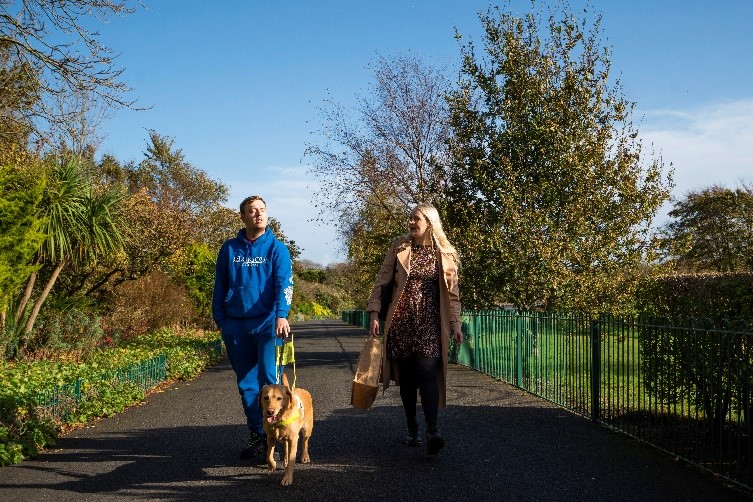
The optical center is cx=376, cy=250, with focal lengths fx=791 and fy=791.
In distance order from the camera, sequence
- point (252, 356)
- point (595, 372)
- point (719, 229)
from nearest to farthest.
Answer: point (252, 356)
point (595, 372)
point (719, 229)

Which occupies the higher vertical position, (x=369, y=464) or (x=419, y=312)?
(x=419, y=312)

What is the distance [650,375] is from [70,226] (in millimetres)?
10618

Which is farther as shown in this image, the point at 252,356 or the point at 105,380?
the point at 105,380

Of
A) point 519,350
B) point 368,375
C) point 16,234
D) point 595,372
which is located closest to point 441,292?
Answer: point 368,375

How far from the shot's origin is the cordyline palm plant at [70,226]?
Answer: 13.8m

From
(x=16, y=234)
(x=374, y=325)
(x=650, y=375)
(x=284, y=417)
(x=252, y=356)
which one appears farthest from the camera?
(x=16, y=234)

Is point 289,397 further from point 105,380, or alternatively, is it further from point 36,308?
point 36,308

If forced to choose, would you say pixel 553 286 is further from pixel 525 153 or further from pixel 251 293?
pixel 251 293

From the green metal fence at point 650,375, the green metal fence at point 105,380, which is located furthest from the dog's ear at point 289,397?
the green metal fence at point 650,375

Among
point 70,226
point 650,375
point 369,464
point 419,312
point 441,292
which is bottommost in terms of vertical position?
point 369,464

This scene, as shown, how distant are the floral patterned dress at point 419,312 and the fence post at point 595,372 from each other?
260 cm

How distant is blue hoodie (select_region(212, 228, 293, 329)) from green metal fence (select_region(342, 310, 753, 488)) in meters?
3.20

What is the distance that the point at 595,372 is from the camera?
843 cm

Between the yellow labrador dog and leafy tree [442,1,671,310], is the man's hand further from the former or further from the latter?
leafy tree [442,1,671,310]
